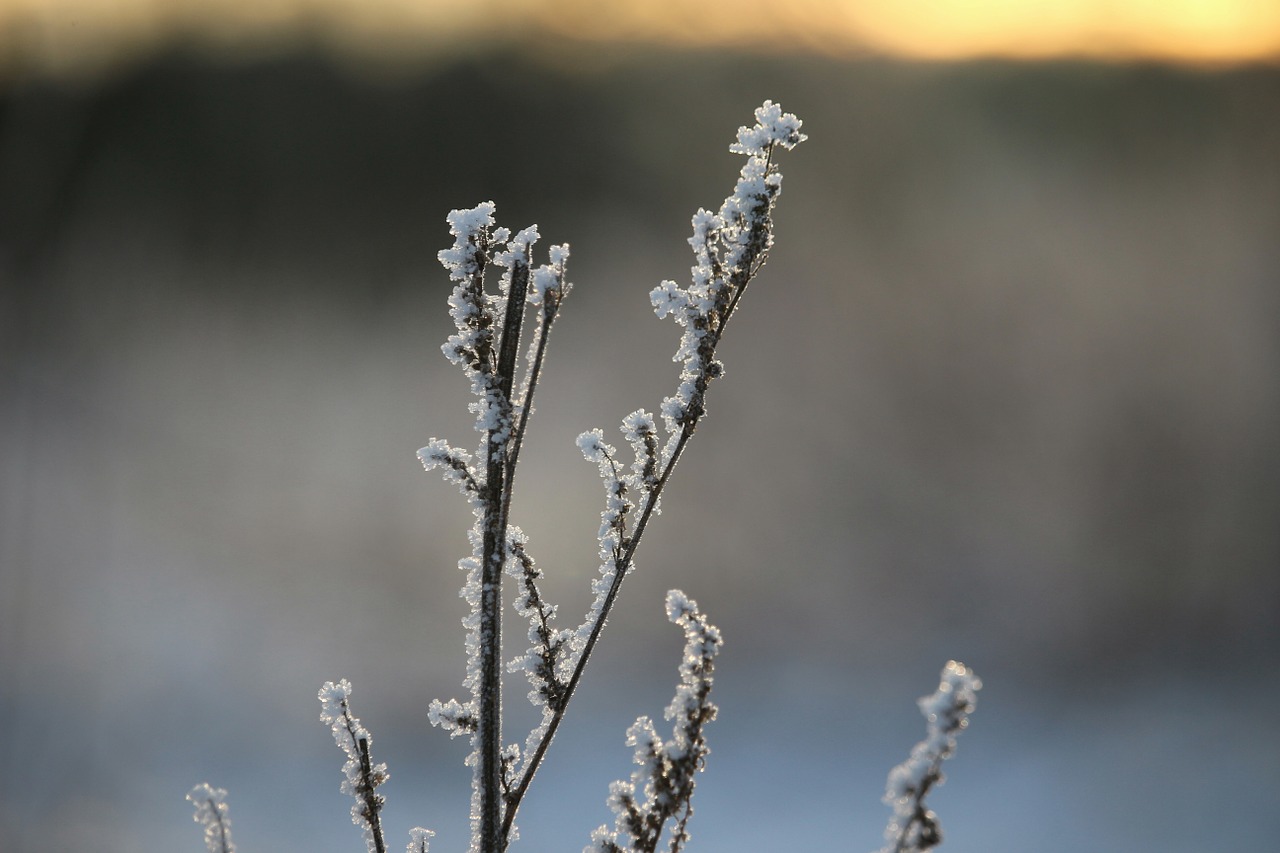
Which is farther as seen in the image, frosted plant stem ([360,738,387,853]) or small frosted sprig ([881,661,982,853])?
frosted plant stem ([360,738,387,853])

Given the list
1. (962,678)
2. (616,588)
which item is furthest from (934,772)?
(616,588)

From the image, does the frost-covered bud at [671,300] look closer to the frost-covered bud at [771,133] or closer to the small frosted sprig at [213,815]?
the frost-covered bud at [771,133]

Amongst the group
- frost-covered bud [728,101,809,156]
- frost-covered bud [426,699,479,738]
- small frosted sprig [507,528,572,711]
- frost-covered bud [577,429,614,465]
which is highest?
frost-covered bud [728,101,809,156]

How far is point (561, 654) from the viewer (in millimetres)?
799

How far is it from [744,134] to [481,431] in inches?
16.3

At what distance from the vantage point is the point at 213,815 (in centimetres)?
73

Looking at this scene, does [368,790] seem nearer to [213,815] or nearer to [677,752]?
[213,815]

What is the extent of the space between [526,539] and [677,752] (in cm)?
26

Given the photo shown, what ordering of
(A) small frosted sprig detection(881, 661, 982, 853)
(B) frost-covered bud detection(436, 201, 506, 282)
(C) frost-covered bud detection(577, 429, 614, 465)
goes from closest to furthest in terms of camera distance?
(A) small frosted sprig detection(881, 661, 982, 853) < (B) frost-covered bud detection(436, 201, 506, 282) < (C) frost-covered bud detection(577, 429, 614, 465)

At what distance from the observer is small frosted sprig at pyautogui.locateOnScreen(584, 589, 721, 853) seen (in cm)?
73

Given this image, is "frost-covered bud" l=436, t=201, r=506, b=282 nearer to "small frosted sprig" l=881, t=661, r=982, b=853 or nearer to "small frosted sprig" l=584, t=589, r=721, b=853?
"small frosted sprig" l=584, t=589, r=721, b=853

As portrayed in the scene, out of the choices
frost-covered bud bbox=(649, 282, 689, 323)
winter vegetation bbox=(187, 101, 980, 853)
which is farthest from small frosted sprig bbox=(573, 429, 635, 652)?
frost-covered bud bbox=(649, 282, 689, 323)

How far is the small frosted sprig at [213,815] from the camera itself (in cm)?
73

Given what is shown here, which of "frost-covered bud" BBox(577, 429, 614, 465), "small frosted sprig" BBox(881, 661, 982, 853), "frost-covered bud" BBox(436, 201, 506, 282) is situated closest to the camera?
"small frosted sprig" BBox(881, 661, 982, 853)
